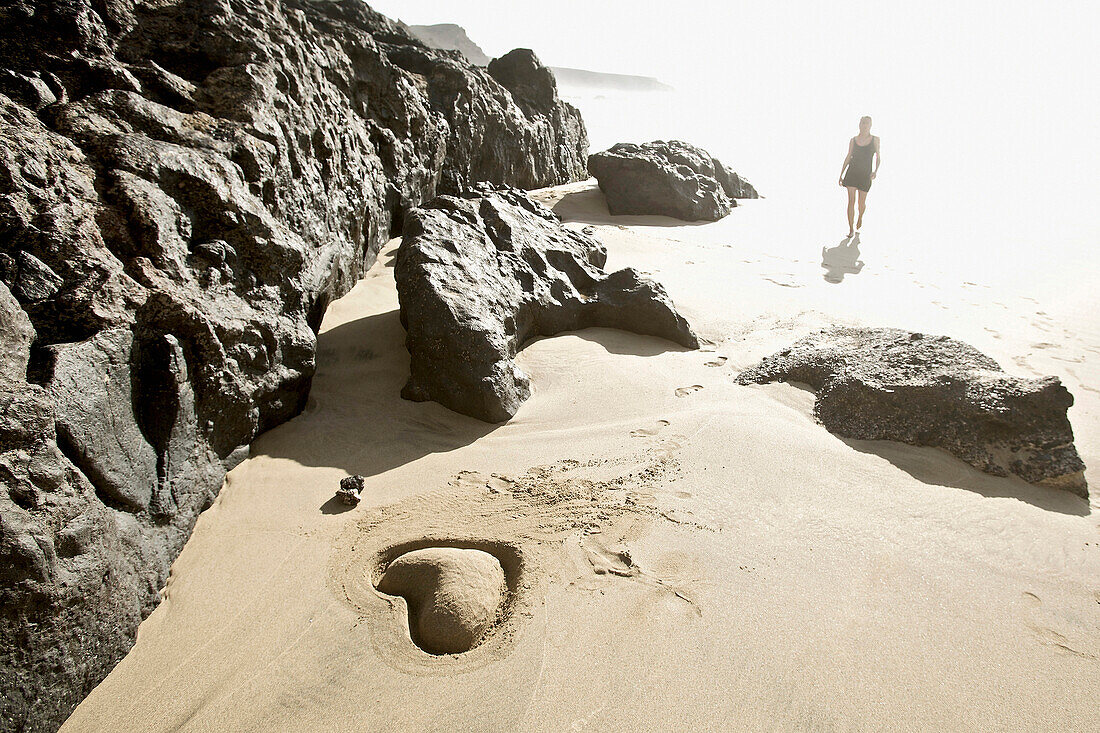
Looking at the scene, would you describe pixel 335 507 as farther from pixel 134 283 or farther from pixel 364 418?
pixel 134 283

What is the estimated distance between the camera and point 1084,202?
11.6 meters

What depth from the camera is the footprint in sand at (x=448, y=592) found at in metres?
Result: 1.74

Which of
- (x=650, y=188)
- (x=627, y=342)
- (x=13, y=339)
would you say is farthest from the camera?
(x=650, y=188)

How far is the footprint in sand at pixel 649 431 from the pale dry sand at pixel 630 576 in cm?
1

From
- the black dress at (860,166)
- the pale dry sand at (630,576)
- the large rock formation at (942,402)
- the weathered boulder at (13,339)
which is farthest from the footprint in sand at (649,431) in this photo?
the black dress at (860,166)

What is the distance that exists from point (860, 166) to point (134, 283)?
806 centimetres

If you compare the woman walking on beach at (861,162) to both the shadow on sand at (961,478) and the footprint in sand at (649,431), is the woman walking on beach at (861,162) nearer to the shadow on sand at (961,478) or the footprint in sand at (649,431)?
the shadow on sand at (961,478)

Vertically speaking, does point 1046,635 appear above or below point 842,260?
below

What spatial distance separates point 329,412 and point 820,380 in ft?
8.38

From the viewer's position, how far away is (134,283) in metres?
2.09

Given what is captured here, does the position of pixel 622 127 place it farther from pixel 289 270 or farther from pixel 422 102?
pixel 289 270

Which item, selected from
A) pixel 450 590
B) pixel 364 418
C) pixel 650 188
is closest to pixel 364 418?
pixel 364 418

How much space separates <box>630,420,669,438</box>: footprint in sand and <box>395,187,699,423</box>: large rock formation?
632mm

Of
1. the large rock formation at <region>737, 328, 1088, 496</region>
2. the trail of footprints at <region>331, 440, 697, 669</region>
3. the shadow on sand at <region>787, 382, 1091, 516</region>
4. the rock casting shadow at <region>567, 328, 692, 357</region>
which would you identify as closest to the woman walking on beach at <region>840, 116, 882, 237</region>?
the rock casting shadow at <region>567, 328, 692, 357</region>
